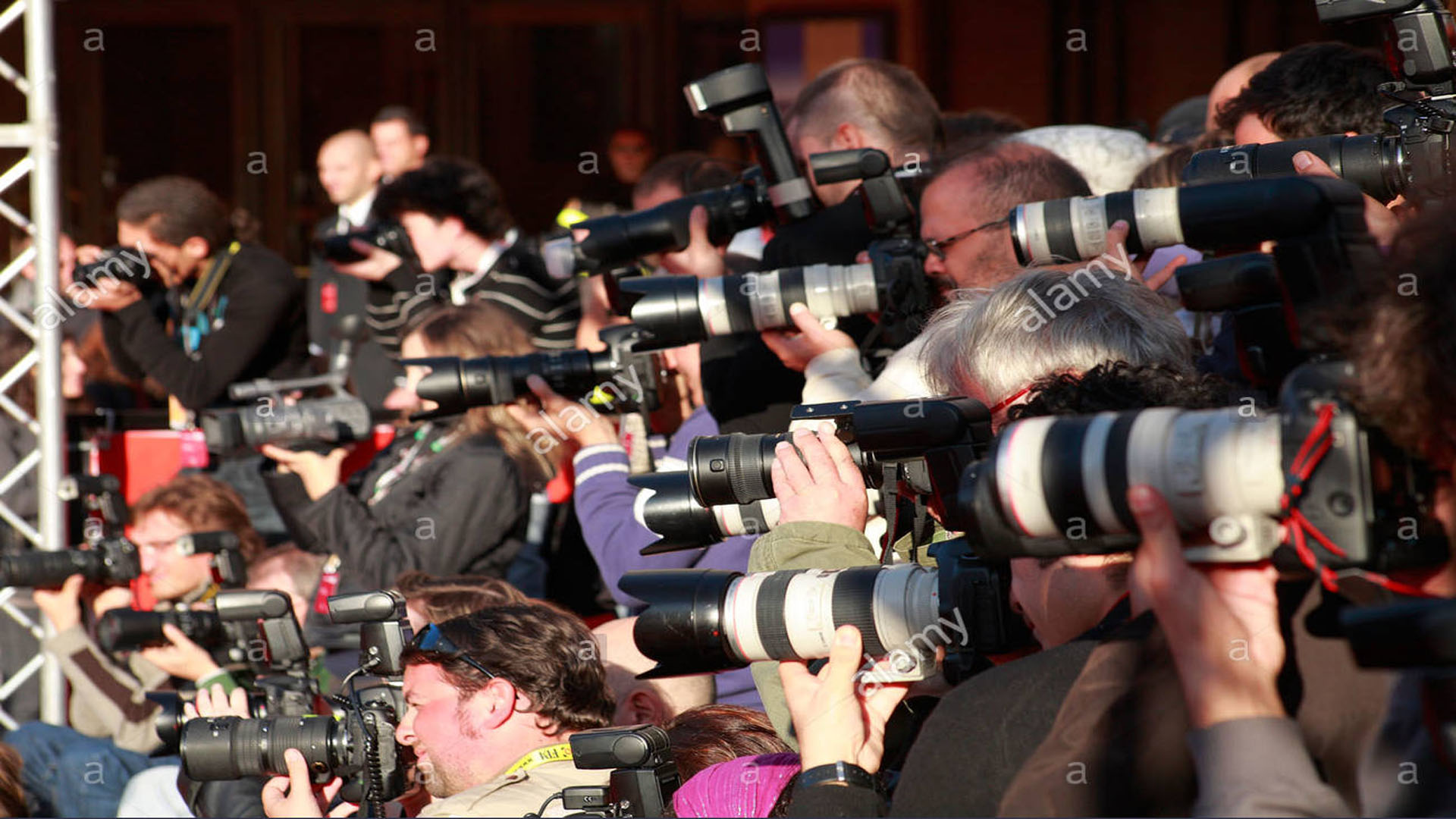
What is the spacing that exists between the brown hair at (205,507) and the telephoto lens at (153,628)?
2.64 feet

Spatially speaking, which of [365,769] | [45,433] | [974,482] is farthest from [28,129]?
[974,482]

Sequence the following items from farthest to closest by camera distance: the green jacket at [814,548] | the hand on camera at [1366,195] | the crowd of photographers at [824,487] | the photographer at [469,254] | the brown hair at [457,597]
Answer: the photographer at [469,254]
the brown hair at [457,597]
the green jacket at [814,548]
the hand on camera at [1366,195]
the crowd of photographers at [824,487]

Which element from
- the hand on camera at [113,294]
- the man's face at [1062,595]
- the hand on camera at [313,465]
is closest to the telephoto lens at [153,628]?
the hand on camera at [313,465]

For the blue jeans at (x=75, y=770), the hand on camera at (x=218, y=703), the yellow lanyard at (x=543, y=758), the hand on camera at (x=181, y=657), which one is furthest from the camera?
the blue jeans at (x=75, y=770)

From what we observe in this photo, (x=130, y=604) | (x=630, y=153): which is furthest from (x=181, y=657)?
(x=630, y=153)

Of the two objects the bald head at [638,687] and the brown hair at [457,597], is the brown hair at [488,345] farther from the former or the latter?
the bald head at [638,687]

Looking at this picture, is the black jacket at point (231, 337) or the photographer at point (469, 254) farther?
the black jacket at point (231, 337)

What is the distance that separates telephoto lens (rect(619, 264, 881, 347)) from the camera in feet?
9.14

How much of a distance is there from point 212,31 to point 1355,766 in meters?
8.66

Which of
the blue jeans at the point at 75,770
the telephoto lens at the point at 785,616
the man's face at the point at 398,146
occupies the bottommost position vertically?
the blue jeans at the point at 75,770

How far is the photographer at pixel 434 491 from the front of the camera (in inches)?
154

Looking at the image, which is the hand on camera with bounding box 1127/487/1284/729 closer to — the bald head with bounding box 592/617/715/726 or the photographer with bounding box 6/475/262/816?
the bald head with bounding box 592/617/715/726

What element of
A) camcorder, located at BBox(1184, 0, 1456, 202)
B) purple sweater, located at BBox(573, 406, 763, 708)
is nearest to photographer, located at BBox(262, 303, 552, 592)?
purple sweater, located at BBox(573, 406, 763, 708)

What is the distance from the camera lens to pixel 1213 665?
51.8 inches
